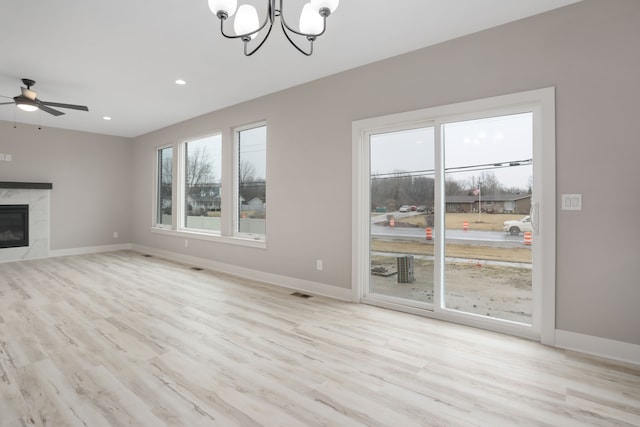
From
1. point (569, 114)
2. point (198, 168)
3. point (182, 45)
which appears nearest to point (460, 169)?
point (569, 114)

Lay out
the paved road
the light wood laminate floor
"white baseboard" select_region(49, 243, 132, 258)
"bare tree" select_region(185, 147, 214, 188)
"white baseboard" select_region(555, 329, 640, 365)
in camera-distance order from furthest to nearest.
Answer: "white baseboard" select_region(49, 243, 132, 258)
"bare tree" select_region(185, 147, 214, 188)
the paved road
"white baseboard" select_region(555, 329, 640, 365)
the light wood laminate floor

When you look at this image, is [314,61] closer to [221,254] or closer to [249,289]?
[249,289]

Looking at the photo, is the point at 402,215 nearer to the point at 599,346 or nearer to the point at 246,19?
the point at 599,346

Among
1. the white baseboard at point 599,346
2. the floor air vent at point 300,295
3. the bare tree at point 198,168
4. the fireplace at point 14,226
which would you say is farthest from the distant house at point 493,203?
the fireplace at point 14,226

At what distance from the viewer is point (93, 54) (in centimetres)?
336

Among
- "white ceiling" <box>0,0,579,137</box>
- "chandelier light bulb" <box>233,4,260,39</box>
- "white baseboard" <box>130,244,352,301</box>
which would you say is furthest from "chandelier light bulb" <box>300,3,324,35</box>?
"white baseboard" <box>130,244,352,301</box>

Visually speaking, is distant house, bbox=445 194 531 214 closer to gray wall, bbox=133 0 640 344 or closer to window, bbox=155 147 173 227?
gray wall, bbox=133 0 640 344

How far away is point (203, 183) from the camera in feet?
19.8

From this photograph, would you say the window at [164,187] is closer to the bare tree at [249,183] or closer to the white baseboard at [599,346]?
the bare tree at [249,183]

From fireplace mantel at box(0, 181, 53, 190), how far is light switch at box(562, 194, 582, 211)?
8.35m

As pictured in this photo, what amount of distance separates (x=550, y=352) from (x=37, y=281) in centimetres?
618

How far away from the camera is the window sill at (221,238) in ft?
15.7

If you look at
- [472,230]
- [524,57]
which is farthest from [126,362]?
[524,57]

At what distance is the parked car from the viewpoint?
109 inches
